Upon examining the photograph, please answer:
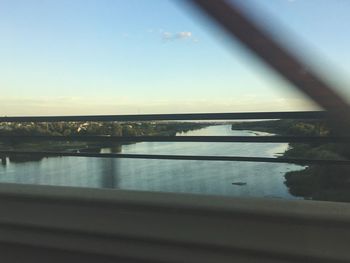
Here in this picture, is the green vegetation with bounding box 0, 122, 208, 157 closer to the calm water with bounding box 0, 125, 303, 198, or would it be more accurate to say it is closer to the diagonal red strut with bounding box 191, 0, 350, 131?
the calm water with bounding box 0, 125, 303, 198

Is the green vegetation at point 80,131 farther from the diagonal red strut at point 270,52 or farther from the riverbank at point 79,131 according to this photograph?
the diagonal red strut at point 270,52

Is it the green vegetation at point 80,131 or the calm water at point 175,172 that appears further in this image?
the green vegetation at point 80,131

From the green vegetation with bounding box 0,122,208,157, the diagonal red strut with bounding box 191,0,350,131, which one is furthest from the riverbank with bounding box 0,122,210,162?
the diagonal red strut with bounding box 191,0,350,131

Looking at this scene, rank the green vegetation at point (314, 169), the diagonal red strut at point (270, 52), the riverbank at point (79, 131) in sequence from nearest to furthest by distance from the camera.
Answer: the diagonal red strut at point (270, 52) → the green vegetation at point (314, 169) → the riverbank at point (79, 131)

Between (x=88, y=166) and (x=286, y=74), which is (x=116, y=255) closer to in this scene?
(x=88, y=166)

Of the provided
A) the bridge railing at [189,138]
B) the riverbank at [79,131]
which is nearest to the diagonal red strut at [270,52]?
the bridge railing at [189,138]

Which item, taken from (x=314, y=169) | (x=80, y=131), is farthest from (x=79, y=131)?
(x=314, y=169)

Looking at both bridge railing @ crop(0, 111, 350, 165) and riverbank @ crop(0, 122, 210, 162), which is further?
riverbank @ crop(0, 122, 210, 162)
